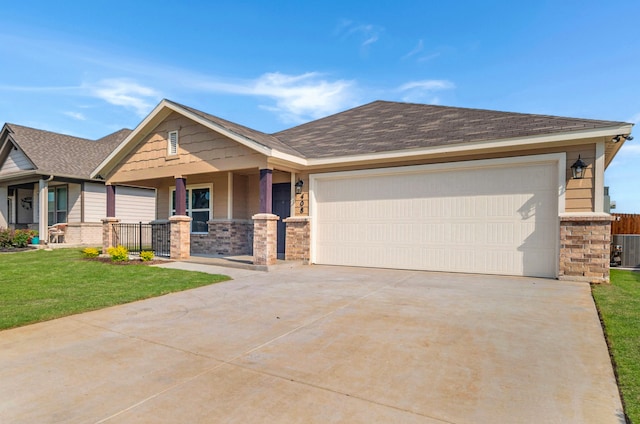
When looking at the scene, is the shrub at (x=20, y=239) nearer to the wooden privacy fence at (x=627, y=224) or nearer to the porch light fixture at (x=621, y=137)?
the porch light fixture at (x=621, y=137)

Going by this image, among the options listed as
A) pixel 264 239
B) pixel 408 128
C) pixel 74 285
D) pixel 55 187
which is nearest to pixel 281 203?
pixel 264 239

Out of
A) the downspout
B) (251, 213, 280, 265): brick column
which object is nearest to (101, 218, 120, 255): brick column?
the downspout

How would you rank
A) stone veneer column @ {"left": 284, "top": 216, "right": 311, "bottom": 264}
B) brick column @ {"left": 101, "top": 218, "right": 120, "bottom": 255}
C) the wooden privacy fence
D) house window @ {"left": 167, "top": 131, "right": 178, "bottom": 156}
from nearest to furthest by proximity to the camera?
stone veneer column @ {"left": 284, "top": 216, "right": 311, "bottom": 264}
house window @ {"left": 167, "top": 131, "right": 178, "bottom": 156}
brick column @ {"left": 101, "top": 218, "right": 120, "bottom": 255}
the wooden privacy fence

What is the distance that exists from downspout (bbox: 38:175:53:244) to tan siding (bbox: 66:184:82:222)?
93 centimetres

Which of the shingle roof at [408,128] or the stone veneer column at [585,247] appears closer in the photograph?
the stone veneer column at [585,247]

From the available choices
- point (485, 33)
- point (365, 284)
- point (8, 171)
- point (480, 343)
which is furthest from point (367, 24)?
point (8, 171)

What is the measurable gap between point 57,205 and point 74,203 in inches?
59.4

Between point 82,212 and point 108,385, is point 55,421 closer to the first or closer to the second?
point 108,385

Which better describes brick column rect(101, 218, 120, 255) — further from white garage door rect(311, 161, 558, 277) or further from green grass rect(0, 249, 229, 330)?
white garage door rect(311, 161, 558, 277)

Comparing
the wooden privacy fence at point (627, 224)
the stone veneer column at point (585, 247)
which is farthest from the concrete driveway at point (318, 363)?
the wooden privacy fence at point (627, 224)

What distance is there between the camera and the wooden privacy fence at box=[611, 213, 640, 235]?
1335 cm

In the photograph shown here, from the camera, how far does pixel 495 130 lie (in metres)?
8.44

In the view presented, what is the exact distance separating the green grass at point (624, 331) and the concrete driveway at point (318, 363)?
4.2 inches

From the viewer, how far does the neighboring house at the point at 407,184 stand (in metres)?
7.52
